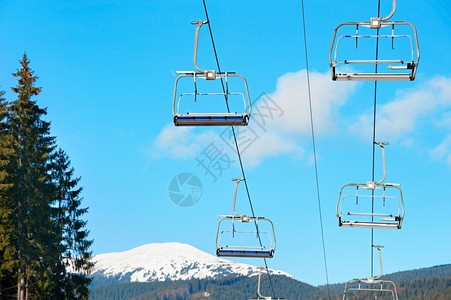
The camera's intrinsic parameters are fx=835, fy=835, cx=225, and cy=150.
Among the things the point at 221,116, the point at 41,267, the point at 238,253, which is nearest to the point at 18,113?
the point at 41,267

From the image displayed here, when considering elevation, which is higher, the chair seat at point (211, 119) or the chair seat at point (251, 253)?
the chair seat at point (211, 119)

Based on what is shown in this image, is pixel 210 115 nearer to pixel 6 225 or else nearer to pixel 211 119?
pixel 211 119

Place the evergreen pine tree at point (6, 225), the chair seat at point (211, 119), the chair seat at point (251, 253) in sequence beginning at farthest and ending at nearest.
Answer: the evergreen pine tree at point (6, 225) → the chair seat at point (251, 253) → the chair seat at point (211, 119)

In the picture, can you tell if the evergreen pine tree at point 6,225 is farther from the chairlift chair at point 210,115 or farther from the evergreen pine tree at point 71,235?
the chairlift chair at point 210,115

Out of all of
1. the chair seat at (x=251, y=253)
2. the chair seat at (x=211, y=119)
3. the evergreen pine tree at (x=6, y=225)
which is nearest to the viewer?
the chair seat at (x=211, y=119)

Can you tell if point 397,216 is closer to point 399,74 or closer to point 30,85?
point 399,74

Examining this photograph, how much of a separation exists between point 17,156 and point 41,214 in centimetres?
442

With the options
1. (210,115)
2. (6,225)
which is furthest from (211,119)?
(6,225)

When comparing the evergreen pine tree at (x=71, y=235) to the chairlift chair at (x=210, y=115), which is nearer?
the chairlift chair at (x=210, y=115)

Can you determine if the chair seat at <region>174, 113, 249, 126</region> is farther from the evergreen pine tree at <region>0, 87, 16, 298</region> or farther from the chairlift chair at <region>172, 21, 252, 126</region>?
the evergreen pine tree at <region>0, 87, 16, 298</region>

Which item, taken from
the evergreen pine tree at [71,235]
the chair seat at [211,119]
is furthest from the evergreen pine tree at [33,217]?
the chair seat at [211,119]

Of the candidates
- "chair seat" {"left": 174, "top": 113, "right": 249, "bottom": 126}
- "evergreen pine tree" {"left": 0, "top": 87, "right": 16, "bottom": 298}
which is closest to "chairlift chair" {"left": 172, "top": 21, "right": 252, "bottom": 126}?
"chair seat" {"left": 174, "top": 113, "right": 249, "bottom": 126}

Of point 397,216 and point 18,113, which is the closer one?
point 397,216

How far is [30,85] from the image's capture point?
60281mm
